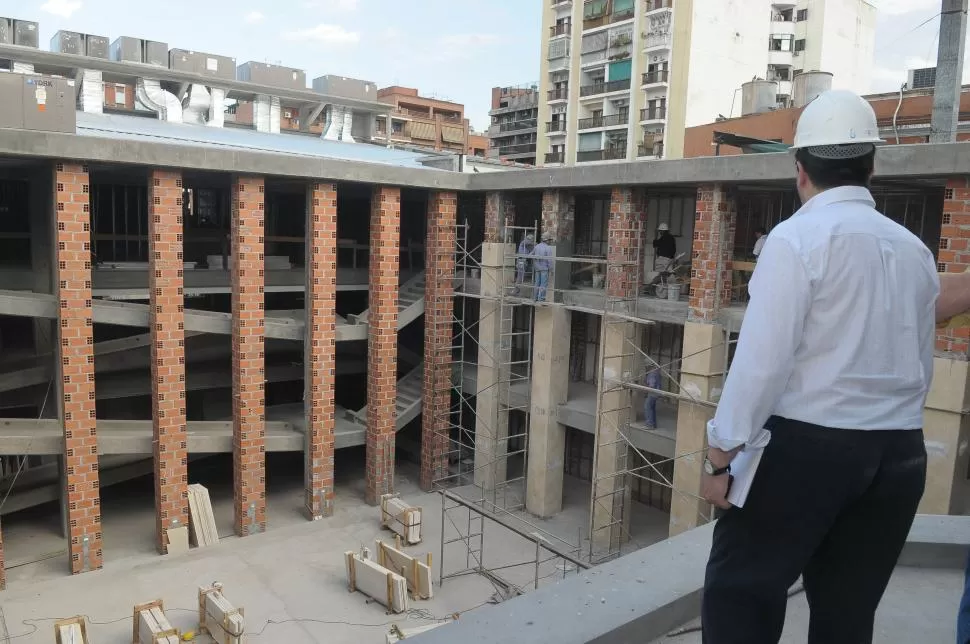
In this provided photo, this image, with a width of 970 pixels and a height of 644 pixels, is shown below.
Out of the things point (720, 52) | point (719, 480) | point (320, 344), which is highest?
point (720, 52)

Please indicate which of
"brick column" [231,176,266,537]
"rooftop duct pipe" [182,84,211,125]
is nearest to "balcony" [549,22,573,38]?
"rooftop duct pipe" [182,84,211,125]

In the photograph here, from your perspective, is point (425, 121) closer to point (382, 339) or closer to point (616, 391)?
point (382, 339)

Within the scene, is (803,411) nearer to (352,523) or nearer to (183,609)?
(183,609)

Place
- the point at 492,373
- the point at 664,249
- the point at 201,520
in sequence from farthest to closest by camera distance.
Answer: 1. the point at 492,373
2. the point at 664,249
3. the point at 201,520

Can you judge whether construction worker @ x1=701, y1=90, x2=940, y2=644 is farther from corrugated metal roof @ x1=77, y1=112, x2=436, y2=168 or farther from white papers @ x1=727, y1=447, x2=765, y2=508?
corrugated metal roof @ x1=77, y1=112, x2=436, y2=168

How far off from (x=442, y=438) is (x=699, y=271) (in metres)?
7.98

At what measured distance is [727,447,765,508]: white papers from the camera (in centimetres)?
209

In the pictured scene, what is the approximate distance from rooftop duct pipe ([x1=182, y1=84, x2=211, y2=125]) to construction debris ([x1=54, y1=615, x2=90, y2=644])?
A: 50.1 feet

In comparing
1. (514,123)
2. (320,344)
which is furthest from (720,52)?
(320,344)

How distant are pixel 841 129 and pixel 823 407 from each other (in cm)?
86

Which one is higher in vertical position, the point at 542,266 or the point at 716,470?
the point at 542,266

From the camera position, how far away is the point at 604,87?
41.8 meters

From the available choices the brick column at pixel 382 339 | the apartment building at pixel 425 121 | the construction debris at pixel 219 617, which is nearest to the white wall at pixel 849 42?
the apartment building at pixel 425 121

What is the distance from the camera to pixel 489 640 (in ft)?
8.55
